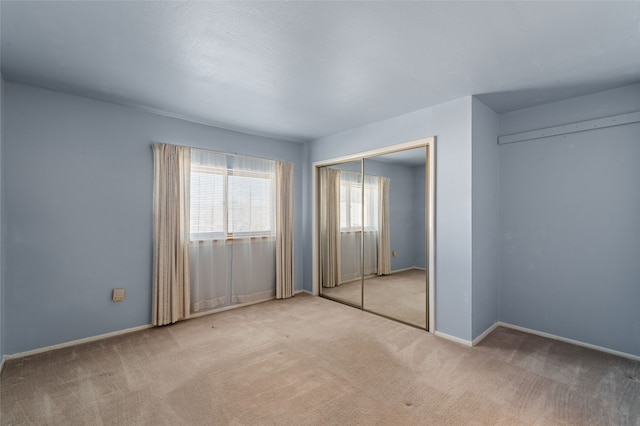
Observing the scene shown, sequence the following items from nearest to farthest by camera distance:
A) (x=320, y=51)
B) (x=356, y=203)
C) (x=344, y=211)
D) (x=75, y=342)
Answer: (x=320, y=51) < (x=75, y=342) < (x=356, y=203) < (x=344, y=211)

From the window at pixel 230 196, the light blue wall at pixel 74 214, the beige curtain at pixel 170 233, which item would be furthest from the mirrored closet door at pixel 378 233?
the light blue wall at pixel 74 214

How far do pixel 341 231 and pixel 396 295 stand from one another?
1.26 metres

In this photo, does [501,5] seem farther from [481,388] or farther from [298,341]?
[298,341]

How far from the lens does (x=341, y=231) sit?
14.9ft

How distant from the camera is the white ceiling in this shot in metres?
1.77

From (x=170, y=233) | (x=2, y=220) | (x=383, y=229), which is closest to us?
(x=2, y=220)

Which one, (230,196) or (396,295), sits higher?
(230,196)

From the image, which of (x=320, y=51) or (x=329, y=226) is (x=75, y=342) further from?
(x=320, y=51)

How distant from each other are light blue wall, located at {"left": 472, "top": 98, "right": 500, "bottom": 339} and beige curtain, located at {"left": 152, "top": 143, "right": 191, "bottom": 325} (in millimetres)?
3394

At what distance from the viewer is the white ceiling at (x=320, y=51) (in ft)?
5.82

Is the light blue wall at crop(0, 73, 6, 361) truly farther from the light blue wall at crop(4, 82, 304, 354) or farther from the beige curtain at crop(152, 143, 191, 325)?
the beige curtain at crop(152, 143, 191, 325)

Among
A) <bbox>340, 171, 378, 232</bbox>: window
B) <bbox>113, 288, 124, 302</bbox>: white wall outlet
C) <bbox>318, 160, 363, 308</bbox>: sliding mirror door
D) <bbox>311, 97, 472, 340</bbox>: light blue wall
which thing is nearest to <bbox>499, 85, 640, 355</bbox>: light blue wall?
<bbox>311, 97, 472, 340</bbox>: light blue wall

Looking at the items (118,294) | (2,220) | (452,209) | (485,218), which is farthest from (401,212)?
(2,220)

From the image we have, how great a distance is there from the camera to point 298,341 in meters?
3.07
